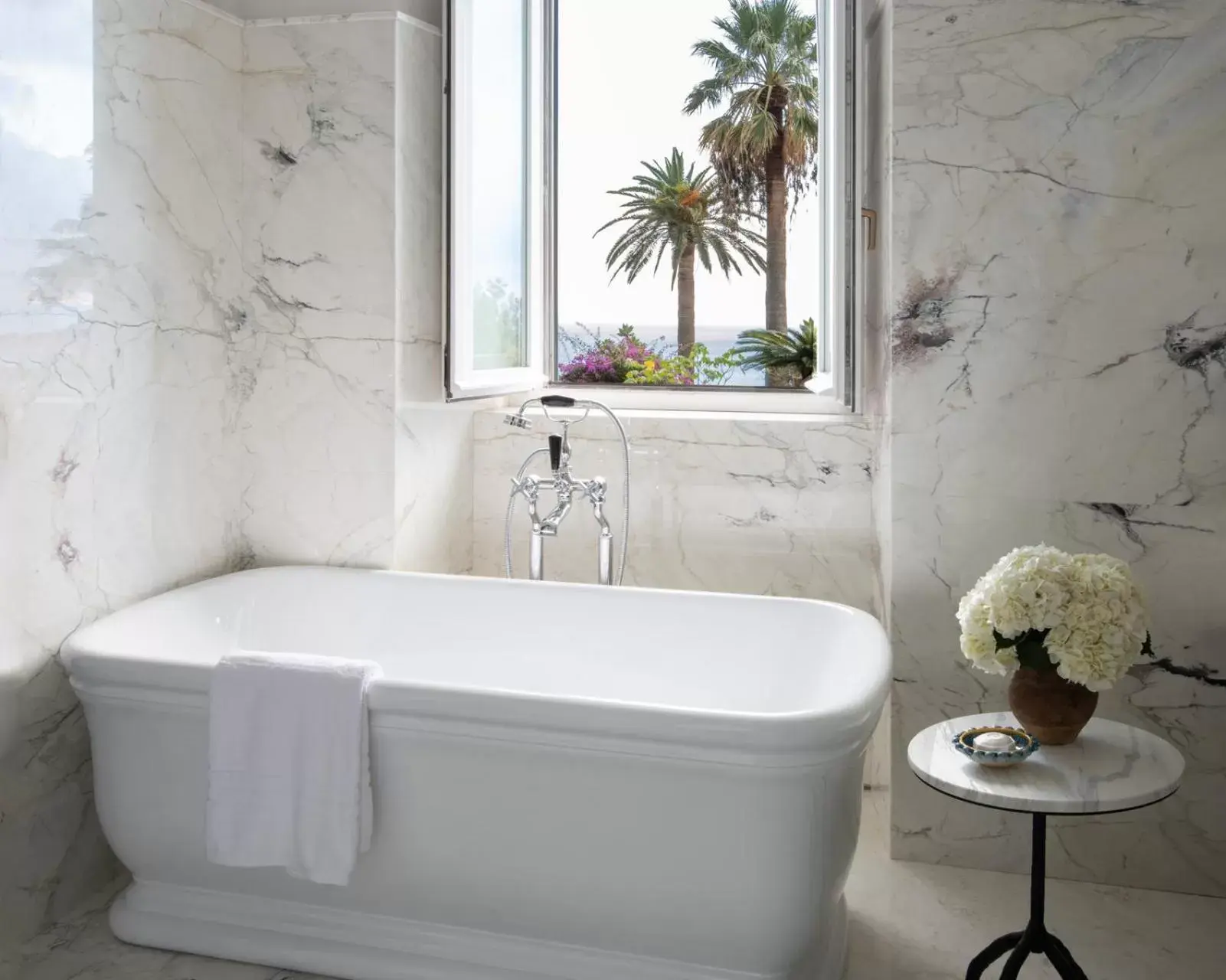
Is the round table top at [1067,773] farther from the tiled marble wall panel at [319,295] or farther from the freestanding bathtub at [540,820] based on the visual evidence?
the tiled marble wall panel at [319,295]

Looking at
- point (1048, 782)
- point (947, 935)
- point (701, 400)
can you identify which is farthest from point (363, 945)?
point (701, 400)

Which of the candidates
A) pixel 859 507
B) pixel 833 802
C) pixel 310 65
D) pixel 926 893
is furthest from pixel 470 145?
pixel 926 893

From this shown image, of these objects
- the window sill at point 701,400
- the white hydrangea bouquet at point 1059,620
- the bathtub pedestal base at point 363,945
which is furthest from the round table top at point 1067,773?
the window sill at point 701,400

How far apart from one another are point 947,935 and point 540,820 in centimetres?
95

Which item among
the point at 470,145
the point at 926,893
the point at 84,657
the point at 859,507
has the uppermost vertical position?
the point at 470,145

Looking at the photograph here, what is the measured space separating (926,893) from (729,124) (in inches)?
88.5

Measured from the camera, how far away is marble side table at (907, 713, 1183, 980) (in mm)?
1752

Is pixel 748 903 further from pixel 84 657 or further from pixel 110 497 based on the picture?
pixel 110 497

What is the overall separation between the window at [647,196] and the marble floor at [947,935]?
4.63 ft

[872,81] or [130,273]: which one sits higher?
[872,81]

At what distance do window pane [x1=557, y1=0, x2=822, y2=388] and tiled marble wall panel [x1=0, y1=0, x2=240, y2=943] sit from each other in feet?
3.75

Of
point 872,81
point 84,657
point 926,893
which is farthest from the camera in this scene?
point 872,81

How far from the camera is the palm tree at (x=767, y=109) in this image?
10.8 ft

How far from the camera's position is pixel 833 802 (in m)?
1.84
